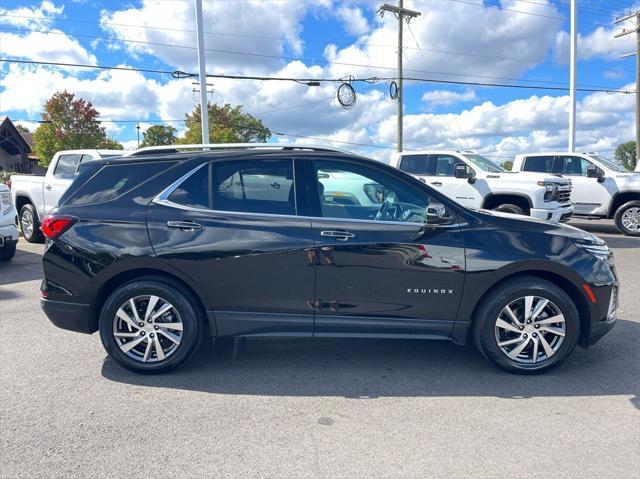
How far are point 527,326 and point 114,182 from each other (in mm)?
3545

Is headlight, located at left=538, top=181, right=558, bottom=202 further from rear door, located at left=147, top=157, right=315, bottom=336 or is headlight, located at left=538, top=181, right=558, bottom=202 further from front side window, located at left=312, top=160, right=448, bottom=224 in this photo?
rear door, located at left=147, top=157, right=315, bottom=336

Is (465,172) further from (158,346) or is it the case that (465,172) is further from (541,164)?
(158,346)

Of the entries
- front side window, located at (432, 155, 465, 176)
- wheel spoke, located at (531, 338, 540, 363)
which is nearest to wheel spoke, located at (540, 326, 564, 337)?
wheel spoke, located at (531, 338, 540, 363)

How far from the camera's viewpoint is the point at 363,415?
331cm

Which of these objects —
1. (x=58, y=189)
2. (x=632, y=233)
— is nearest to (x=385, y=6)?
(x=632, y=233)

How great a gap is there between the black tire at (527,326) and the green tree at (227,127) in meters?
43.3

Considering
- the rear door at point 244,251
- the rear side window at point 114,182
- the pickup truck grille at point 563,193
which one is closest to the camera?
the rear door at point 244,251

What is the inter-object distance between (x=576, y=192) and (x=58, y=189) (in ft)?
40.4

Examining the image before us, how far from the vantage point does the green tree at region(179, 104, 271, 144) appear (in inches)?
1927

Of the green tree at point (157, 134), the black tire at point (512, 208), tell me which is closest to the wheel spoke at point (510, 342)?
the black tire at point (512, 208)

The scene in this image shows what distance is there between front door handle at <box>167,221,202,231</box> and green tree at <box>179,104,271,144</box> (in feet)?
139

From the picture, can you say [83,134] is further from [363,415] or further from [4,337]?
[363,415]

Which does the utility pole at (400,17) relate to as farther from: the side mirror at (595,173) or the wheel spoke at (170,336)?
the wheel spoke at (170,336)

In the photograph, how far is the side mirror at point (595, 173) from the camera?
470 inches
